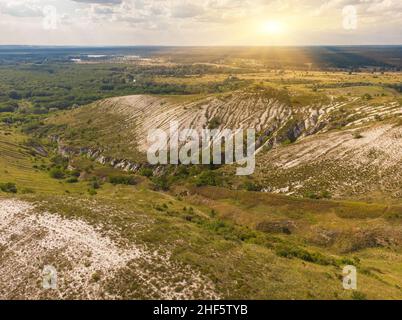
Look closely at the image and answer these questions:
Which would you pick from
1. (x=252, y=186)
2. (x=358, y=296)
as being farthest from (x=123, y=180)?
(x=358, y=296)

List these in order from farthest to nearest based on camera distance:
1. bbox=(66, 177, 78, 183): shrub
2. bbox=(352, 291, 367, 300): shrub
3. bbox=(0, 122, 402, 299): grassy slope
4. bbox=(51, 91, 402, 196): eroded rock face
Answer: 1. bbox=(66, 177, 78, 183): shrub
2. bbox=(51, 91, 402, 196): eroded rock face
3. bbox=(0, 122, 402, 299): grassy slope
4. bbox=(352, 291, 367, 300): shrub

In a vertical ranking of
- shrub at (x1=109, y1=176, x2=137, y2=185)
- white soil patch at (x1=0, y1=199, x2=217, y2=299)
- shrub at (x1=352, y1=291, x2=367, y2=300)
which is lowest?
shrub at (x1=109, y1=176, x2=137, y2=185)

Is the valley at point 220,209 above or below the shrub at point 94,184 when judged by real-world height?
above

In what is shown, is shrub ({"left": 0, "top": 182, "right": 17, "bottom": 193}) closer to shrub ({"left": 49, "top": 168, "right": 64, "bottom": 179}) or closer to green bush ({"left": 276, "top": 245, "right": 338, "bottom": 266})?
shrub ({"left": 49, "top": 168, "right": 64, "bottom": 179})

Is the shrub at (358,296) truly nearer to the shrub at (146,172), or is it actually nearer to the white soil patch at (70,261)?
the white soil patch at (70,261)

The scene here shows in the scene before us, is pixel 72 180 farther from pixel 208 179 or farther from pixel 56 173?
pixel 208 179

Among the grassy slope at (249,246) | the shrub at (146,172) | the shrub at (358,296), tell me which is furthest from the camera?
the shrub at (146,172)

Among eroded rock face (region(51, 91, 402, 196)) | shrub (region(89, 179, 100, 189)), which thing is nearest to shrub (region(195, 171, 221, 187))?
eroded rock face (region(51, 91, 402, 196))

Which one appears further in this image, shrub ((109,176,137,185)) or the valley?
shrub ((109,176,137,185))

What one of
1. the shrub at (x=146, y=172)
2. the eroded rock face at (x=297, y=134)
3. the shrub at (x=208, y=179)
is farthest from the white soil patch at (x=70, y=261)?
the shrub at (x=146, y=172)

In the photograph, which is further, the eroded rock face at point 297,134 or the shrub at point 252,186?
the shrub at point 252,186
